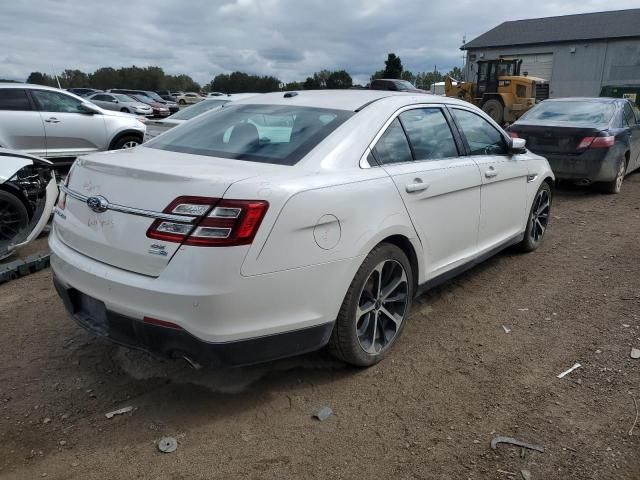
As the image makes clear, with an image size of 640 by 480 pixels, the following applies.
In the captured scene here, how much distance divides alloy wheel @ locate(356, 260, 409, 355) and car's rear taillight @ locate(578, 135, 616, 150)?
5902 millimetres

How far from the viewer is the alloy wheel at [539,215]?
5.24m

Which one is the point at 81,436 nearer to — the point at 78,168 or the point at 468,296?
the point at 78,168

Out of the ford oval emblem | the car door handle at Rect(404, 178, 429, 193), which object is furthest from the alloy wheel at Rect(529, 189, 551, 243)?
the ford oval emblem

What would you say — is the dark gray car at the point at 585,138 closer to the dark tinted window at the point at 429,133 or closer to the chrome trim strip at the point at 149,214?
the dark tinted window at the point at 429,133

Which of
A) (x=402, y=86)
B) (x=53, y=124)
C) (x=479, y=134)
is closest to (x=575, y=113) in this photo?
(x=402, y=86)

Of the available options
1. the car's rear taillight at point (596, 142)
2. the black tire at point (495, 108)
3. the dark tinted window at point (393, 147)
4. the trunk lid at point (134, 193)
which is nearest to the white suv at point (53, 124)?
the trunk lid at point (134, 193)

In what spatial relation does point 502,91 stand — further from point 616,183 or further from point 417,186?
point 417,186

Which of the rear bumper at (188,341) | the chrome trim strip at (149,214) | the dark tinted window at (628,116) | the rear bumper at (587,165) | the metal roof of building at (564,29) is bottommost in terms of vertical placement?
the rear bumper at (587,165)

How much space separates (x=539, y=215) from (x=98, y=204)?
173 inches

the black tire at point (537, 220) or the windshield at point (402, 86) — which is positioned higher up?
the windshield at point (402, 86)

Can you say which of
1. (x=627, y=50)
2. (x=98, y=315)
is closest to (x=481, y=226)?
(x=98, y=315)

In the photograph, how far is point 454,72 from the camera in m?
82.6

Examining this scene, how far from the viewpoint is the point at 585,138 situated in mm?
7855

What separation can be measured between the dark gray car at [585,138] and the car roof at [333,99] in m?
4.85
